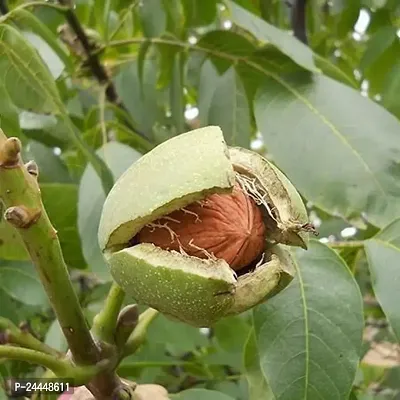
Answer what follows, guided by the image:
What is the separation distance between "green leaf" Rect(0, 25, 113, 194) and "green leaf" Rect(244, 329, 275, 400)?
9.4 inches

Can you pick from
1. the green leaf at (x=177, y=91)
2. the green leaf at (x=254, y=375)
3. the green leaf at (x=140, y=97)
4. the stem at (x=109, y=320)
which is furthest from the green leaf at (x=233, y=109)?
the stem at (x=109, y=320)

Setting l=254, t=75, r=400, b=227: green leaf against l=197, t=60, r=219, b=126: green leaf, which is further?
l=197, t=60, r=219, b=126: green leaf

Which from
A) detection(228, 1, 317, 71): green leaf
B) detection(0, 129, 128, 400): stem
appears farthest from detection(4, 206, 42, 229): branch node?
detection(228, 1, 317, 71): green leaf

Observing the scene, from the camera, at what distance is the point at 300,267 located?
0.80 m

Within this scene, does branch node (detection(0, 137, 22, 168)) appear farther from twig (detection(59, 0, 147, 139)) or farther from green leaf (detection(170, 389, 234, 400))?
twig (detection(59, 0, 147, 139))

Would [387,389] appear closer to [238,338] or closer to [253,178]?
[238,338]

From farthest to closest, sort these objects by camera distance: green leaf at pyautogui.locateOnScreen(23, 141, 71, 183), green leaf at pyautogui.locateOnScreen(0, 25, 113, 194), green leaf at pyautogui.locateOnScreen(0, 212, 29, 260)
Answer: green leaf at pyautogui.locateOnScreen(23, 141, 71, 183), green leaf at pyautogui.locateOnScreen(0, 212, 29, 260), green leaf at pyautogui.locateOnScreen(0, 25, 113, 194)

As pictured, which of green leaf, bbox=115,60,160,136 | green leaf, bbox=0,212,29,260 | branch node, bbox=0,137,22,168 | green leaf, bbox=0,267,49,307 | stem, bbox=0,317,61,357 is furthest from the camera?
green leaf, bbox=115,60,160,136

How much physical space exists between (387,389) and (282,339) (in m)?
0.88

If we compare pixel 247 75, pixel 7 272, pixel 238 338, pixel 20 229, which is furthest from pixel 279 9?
pixel 20 229

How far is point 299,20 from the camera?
1.40m

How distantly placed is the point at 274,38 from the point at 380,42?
30 cm

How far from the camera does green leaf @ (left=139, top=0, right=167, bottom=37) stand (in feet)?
3.81

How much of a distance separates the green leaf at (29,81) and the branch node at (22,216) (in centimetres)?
30
